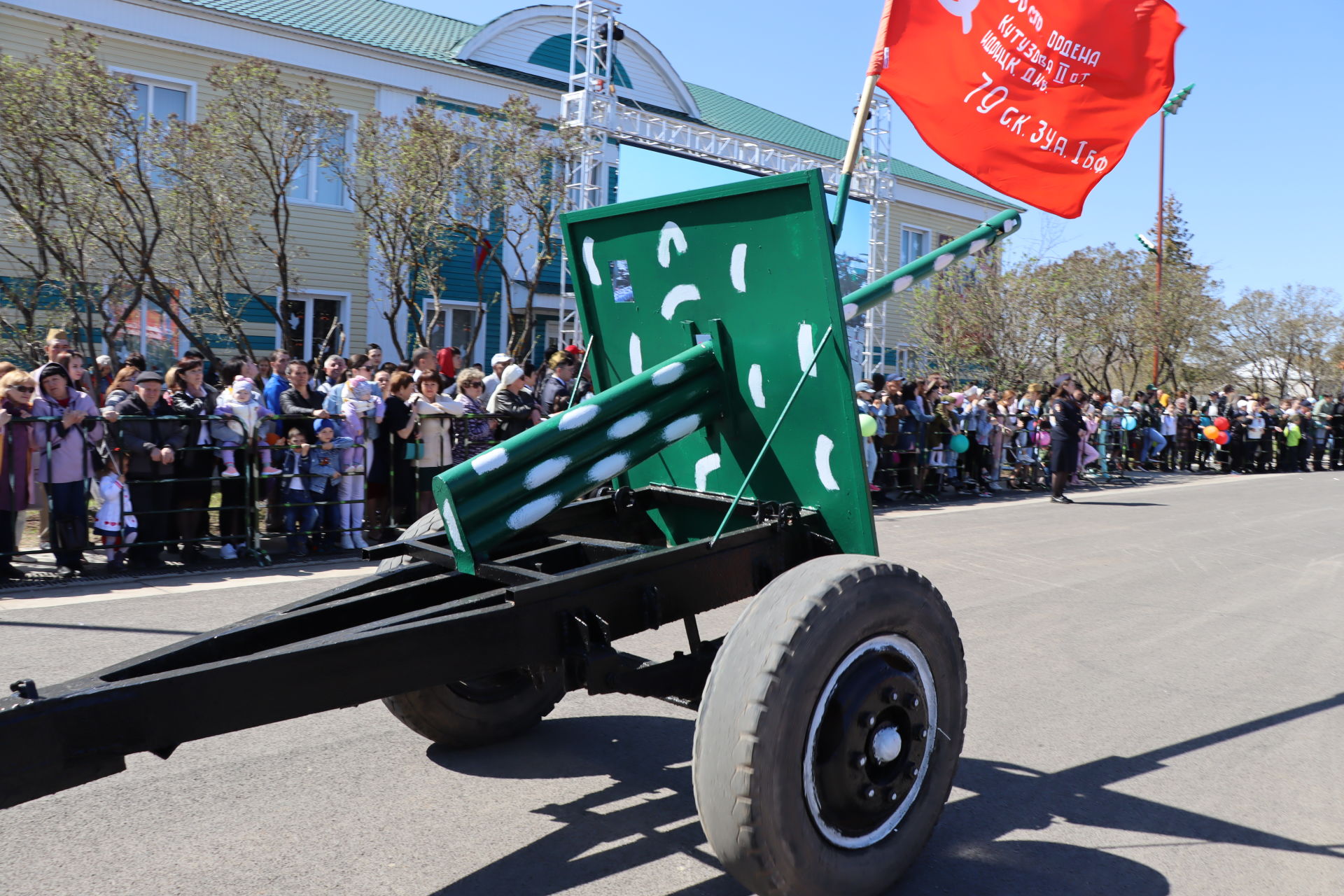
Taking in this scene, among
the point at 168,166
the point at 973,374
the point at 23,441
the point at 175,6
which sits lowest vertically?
the point at 23,441

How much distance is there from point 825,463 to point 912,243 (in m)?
31.3

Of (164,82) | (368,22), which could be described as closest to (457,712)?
(164,82)

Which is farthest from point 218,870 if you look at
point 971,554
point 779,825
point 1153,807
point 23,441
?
point 971,554

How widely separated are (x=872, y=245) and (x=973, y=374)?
241 inches

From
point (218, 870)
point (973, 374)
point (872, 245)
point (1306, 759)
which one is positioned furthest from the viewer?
point (973, 374)

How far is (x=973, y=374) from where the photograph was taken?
29.4 m

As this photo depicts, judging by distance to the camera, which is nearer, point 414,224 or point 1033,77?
point 1033,77

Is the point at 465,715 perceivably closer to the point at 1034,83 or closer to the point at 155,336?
the point at 1034,83

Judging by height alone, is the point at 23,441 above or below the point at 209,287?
below

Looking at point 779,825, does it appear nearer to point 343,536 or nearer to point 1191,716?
point 1191,716

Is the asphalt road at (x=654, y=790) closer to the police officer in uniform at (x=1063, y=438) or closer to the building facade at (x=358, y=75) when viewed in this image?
the police officer in uniform at (x=1063, y=438)

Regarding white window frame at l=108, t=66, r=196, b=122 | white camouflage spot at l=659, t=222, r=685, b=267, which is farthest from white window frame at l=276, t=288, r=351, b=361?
white camouflage spot at l=659, t=222, r=685, b=267

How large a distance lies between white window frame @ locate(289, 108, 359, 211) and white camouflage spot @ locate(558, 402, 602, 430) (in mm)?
18638

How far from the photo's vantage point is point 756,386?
4004 millimetres
